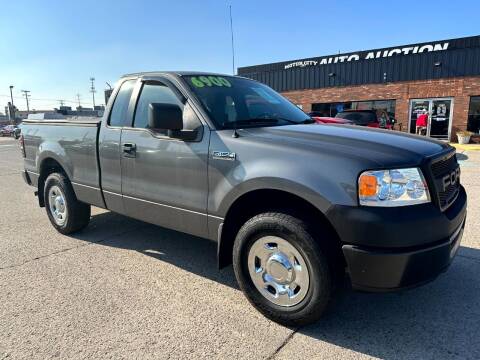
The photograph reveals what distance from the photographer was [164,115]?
303 centimetres

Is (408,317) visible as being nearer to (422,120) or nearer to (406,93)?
(422,120)

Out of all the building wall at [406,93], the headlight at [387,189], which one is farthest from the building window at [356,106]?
the headlight at [387,189]

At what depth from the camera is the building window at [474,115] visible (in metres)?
18.5

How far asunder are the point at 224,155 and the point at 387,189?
1.22 m

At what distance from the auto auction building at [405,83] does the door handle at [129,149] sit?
17588mm

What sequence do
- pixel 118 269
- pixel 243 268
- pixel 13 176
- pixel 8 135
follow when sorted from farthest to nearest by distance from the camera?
pixel 8 135, pixel 13 176, pixel 118 269, pixel 243 268

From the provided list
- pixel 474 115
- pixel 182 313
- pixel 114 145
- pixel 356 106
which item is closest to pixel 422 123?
pixel 474 115

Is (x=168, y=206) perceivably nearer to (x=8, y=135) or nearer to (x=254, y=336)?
(x=254, y=336)

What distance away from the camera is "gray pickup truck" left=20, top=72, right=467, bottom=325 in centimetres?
241

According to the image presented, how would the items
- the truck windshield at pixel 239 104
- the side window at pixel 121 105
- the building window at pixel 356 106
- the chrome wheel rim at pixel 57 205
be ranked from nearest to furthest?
the truck windshield at pixel 239 104
the side window at pixel 121 105
the chrome wheel rim at pixel 57 205
the building window at pixel 356 106

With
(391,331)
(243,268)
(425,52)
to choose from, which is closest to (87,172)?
(243,268)

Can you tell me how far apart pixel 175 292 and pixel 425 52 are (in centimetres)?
2000

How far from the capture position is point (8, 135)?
5134 centimetres

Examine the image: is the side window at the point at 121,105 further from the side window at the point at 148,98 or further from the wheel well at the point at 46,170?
the wheel well at the point at 46,170
